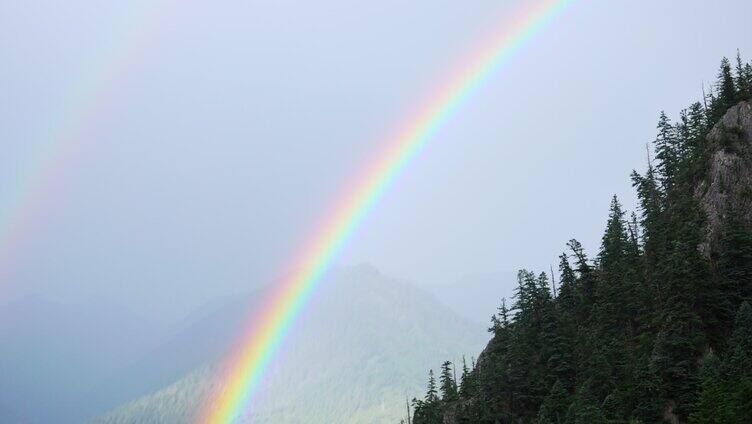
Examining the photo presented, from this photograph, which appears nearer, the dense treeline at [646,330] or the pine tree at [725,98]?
the dense treeline at [646,330]

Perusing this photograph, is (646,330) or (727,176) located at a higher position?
(727,176)

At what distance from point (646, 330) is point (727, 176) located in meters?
22.7

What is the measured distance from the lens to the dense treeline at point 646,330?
63094 mm

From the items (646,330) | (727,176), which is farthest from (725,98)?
(646,330)

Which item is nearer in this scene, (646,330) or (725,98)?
(646,330)

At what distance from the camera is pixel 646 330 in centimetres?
7744

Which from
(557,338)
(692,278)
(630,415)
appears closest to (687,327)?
(692,278)

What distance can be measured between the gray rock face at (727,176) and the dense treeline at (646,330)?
0.82m

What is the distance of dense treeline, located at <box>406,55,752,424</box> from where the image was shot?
6309 cm

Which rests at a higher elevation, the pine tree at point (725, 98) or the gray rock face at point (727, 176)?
the pine tree at point (725, 98)

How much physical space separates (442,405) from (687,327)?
48868mm

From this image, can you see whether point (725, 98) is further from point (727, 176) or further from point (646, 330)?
point (646, 330)

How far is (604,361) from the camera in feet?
238

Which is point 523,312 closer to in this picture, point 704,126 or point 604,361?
point 604,361
